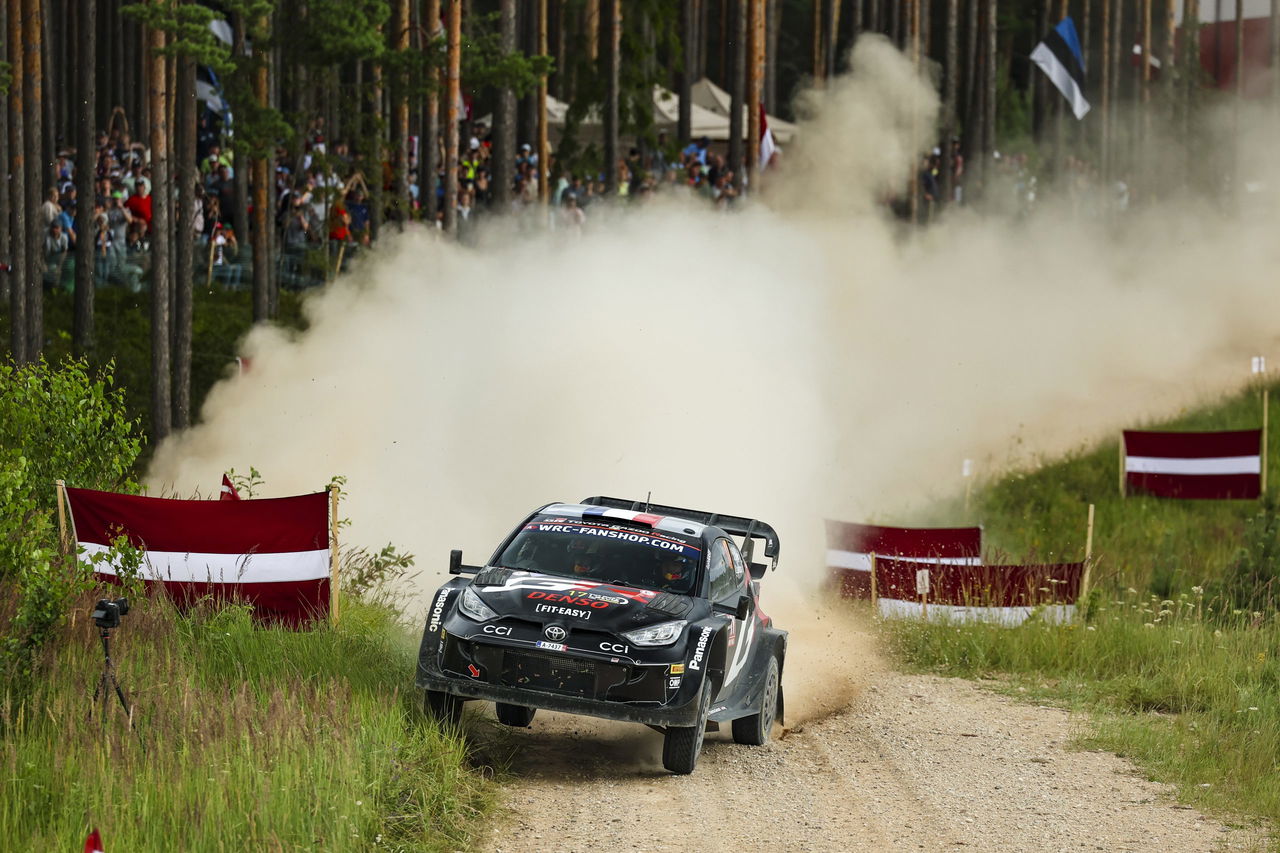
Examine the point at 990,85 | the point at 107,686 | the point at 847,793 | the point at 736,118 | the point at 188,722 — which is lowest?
the point at 847,793

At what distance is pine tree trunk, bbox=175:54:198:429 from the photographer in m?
26.3

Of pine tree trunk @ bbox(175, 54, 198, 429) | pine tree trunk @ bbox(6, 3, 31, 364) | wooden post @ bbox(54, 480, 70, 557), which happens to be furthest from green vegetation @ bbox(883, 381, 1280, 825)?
pine tree trunk @ bbox(6, 3, 31, 364)

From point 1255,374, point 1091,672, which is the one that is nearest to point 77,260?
point 1091,672

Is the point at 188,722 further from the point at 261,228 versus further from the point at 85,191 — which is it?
the point at 85,191

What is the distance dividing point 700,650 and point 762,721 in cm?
166

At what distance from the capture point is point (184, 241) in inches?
1057

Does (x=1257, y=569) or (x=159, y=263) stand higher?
(x=159, y=263)

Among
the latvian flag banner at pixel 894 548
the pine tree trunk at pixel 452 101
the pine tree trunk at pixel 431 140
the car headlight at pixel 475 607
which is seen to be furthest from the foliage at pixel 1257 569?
the pine tree trunk at pixel 431 140

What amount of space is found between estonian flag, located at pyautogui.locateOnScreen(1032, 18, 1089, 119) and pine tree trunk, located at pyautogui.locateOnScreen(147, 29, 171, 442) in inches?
917

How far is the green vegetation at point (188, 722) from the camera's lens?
8461 mm

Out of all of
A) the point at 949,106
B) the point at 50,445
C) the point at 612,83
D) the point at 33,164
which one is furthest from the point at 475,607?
the point at 949,106

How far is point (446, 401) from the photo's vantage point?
20.1 meters

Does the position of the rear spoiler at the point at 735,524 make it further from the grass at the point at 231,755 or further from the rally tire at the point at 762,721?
the grass at the point at 231,755

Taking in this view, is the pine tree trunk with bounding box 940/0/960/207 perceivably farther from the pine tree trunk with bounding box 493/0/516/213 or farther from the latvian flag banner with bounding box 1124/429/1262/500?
the latvian flag banner with bounding box 1124/429/1262/500
